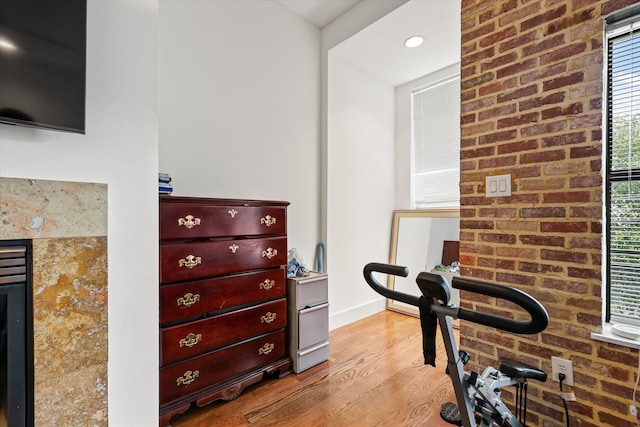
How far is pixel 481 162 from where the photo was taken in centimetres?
172

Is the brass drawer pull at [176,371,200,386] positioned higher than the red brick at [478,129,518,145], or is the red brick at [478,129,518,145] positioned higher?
the red brick at [478,129,518,145]

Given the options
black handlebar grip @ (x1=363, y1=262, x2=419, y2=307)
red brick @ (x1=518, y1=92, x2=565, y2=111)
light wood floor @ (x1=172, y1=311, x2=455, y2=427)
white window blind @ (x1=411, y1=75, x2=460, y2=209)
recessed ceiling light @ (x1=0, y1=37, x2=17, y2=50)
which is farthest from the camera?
white window blind @ (x1=411, y1=75, x2=460, y2=209)

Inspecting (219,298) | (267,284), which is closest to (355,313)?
(267,284)

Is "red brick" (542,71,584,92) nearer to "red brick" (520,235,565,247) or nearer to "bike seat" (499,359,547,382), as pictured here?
"red brick" (520,235,565,247)

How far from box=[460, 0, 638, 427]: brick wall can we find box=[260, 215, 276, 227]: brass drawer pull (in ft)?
4.08

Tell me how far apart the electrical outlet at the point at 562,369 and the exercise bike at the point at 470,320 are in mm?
202

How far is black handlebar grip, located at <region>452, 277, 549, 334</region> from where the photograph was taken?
2.60 feet

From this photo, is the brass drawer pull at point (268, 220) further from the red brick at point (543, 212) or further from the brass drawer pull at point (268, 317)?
the red brick at point (543, 212)

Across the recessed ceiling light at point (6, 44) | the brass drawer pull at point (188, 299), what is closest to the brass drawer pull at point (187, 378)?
the brass drawer pull at point (188, 299)

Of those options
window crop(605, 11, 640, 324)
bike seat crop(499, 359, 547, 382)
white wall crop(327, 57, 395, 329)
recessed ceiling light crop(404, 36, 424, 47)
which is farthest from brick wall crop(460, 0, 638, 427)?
white wall crop(327, 57, 395, 329)

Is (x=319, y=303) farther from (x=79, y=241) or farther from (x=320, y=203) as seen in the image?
(x=79, y=241)

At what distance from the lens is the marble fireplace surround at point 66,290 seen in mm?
1105

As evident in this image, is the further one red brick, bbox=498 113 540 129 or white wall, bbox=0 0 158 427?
red brick, bbox=498 113 540 129

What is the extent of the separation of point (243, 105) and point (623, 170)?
7.94 ft
